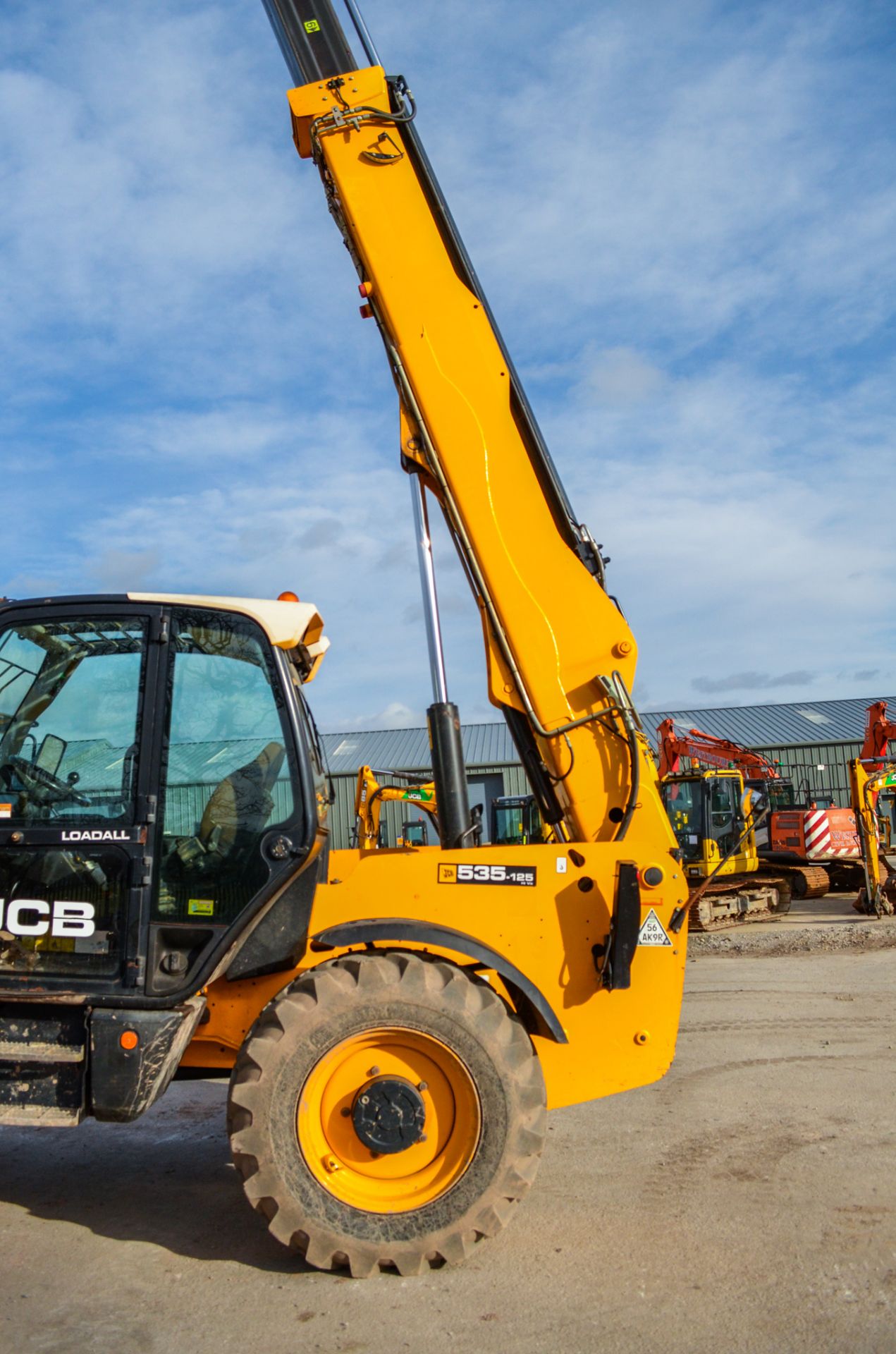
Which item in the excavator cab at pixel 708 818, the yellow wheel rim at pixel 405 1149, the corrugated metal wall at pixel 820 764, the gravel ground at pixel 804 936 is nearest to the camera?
the yellow wheel rim at pixel 405 1149

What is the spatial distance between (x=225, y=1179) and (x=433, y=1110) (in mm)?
1551

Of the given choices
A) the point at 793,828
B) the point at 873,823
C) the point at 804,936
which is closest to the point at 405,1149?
the point at 804,936

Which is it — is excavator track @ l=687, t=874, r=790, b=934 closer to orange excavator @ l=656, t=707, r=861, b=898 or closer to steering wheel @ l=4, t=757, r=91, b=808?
orange excavator @ l=656, t=707, r=861, b=898

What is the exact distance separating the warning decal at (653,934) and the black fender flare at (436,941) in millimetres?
484

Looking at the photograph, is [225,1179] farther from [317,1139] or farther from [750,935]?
[750,935]

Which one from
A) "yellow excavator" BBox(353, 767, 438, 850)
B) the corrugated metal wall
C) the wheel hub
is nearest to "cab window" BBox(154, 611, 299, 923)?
the wheel hub

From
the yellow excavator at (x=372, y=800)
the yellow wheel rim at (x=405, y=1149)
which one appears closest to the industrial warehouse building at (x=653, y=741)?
the yellow excavator at (x=372, y=800)

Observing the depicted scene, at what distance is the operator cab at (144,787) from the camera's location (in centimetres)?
394

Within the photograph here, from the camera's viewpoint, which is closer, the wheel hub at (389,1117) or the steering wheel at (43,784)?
the wheel hub at (389,1117)

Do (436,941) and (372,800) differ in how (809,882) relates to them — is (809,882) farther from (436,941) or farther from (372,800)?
(436,941)

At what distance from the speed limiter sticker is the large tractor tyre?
388mm

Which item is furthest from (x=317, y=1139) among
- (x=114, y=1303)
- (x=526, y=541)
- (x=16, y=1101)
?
(x=526, y=541)

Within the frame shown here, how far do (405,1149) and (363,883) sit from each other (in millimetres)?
1024

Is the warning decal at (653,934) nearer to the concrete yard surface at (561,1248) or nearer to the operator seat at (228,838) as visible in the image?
the concrete yard surface at (561,1248)
